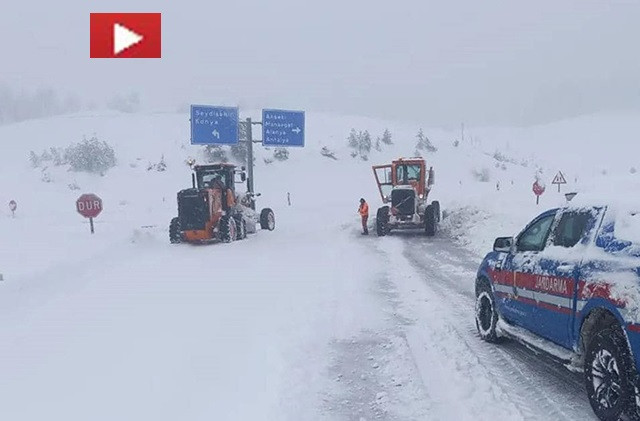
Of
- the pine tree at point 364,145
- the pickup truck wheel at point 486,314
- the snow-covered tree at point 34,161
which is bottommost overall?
the pickup truck wheel at point 486,314

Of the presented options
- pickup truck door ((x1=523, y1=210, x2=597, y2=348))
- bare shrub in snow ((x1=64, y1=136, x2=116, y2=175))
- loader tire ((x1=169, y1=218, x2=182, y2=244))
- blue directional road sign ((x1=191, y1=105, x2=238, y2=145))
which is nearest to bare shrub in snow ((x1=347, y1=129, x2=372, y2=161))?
bare shrub in snow ((x1=64, y1=136, x2=116, y2=175))

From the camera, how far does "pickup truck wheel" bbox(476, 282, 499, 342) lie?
21.7ft

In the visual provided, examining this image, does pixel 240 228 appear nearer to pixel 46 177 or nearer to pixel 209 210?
pixel 209 210

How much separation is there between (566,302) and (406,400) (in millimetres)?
1648

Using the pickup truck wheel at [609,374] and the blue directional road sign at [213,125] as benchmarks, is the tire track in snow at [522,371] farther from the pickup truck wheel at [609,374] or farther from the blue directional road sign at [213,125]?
the blue directional road sign at [213,125]

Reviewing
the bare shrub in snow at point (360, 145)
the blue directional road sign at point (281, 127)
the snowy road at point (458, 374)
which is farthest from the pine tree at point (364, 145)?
the snowy road at point (458, 374)

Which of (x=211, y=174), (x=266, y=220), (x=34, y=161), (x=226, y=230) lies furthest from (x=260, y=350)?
(x=34, y=161)

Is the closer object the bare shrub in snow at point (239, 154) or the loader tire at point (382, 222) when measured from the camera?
→ the loader tire at point (382, 222)

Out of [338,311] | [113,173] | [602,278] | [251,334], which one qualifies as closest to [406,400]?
[602,278]

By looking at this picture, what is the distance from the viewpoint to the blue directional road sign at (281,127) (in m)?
29.5

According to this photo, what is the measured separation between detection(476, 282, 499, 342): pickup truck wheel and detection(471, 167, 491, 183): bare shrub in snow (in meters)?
49.4

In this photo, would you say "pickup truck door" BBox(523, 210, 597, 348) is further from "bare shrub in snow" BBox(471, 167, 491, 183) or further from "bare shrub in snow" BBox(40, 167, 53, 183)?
"bare shrub in snow" BBox(471, 167, 491, 183)

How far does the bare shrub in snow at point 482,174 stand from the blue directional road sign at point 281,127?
29.6 m

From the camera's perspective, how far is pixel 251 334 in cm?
697
